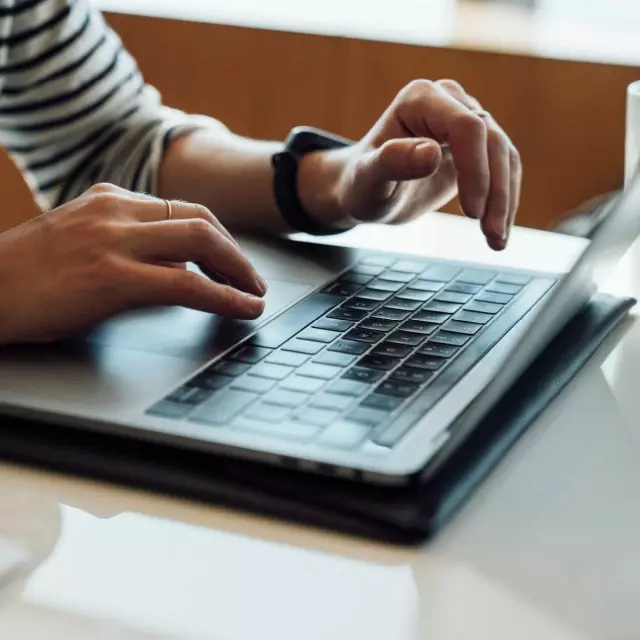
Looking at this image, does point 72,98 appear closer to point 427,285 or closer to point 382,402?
point 427,285

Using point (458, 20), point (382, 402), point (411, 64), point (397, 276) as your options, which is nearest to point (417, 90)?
point (397, 276)

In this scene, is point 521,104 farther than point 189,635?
Yes

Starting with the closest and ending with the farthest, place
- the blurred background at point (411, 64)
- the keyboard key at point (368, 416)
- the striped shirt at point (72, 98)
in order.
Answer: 1. the keyboard key at point (368, 416)
2. the striped shirt at point (72, 98)
3. the blurred background at point (411, 64)

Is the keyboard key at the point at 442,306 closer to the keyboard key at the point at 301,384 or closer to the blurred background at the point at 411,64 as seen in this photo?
the keyboard key at the point at 301,384

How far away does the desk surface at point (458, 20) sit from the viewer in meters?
1.41

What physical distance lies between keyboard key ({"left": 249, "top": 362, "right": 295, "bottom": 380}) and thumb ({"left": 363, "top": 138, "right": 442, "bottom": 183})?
0.21m

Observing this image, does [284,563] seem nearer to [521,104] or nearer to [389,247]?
[389,247]

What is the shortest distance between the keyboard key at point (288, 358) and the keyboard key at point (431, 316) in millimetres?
98

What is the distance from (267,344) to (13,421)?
0.15 meters

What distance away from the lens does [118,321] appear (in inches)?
25.4

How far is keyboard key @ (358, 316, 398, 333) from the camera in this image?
2.07 ft

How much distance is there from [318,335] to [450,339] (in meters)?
0.08

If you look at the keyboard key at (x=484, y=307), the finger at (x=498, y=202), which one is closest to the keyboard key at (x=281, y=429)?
the keyboard key at (x=484, y=307)

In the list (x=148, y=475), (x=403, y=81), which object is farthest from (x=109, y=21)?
(x=148, y=475)
